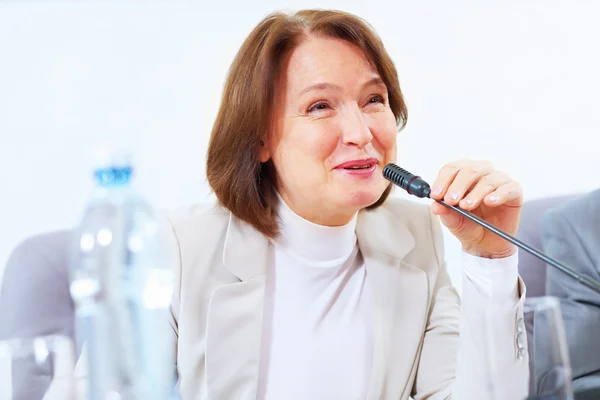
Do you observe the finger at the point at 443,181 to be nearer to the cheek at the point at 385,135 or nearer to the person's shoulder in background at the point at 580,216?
the cheek at the point at 385,135

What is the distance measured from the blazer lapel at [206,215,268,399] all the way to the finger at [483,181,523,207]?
42 centimetres

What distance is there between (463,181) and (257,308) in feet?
1.37

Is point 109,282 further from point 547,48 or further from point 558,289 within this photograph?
point 547,48

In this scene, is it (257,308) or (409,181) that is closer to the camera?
(409,181)

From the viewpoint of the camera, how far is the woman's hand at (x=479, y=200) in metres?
0.92

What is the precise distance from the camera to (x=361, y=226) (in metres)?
1.26

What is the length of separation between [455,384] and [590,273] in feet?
1.73

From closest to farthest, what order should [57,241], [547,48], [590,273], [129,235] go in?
[129,235]
[57,241]
[590,273]
[547,48]

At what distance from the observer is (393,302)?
1.18 m

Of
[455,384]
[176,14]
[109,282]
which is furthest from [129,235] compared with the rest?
[176,14]

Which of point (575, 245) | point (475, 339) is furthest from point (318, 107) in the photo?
point (575, 245)

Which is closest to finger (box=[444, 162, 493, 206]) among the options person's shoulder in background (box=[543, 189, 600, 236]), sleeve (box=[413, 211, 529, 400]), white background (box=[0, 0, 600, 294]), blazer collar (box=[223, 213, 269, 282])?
sleeve (box=[413, 211, 529, 400])

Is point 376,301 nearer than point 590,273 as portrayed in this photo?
Yes

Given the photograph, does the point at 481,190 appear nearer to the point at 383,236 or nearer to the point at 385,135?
the point at 385,135
